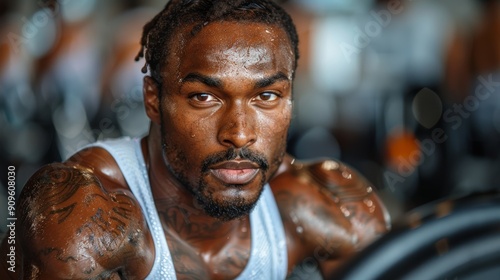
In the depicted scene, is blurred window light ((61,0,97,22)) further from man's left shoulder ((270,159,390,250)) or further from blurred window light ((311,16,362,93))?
man's left shoulder ((270,159,390,250))

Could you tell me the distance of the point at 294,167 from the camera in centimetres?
179

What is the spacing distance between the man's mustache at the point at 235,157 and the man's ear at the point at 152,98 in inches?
7.0

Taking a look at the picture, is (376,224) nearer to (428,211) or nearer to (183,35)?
(183,35)

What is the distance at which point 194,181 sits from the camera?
4.62 feet

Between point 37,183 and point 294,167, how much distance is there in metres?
0.71

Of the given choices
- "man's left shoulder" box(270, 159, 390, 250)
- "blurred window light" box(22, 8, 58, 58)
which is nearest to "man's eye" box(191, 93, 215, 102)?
"man's left shoulder" box(270, 159, 390, 250)

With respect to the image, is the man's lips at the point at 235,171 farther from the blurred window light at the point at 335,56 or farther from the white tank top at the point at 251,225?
the blurred window light at the point at 335,56

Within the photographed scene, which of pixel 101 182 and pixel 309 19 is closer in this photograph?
pixel 101 182

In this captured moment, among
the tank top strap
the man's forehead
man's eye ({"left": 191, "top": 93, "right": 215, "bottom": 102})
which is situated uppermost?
the man's forehead


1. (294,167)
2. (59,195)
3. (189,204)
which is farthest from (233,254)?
(59,195)

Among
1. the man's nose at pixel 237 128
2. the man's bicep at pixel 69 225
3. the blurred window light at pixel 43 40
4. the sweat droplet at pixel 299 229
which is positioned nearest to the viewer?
the man's bicep at pixel 69 225

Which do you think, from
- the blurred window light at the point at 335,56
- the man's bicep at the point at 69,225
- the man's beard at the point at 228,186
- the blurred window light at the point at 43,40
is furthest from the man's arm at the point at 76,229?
the blurred window light at the point at 335,56

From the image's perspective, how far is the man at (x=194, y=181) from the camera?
4.00 ft

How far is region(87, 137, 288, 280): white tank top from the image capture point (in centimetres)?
144
